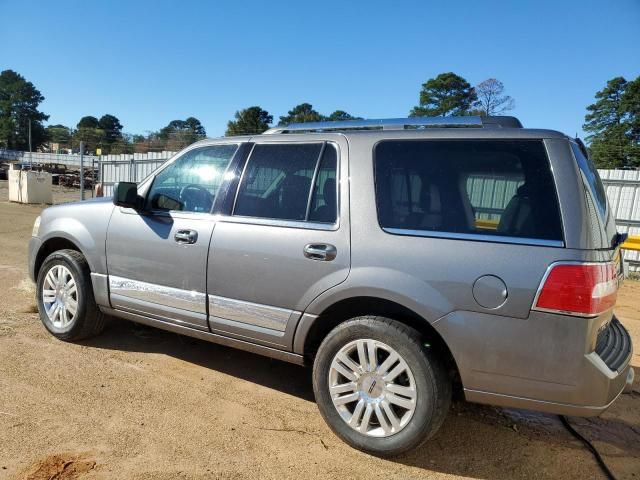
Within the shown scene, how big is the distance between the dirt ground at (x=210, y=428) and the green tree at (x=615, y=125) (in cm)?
4244

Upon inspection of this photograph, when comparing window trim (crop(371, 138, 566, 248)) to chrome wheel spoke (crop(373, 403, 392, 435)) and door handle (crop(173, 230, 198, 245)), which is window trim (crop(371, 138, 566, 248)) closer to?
chrome wheel spoke (crop(373, 403, 392, 435))

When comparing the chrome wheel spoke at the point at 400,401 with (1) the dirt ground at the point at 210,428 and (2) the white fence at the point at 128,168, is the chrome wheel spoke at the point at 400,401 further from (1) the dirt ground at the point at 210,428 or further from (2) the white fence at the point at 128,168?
(2) the white fence at the point at 128,168

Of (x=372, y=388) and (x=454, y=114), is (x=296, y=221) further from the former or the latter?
(x=454, y=114)

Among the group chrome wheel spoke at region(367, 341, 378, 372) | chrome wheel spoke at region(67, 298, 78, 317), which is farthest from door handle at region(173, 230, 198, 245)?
chrome wheel spoke at region(367, 341, 378, 372)

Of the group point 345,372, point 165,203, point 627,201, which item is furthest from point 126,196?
point 627,201

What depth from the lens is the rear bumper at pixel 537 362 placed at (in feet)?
7.77

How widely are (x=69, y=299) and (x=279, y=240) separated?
231cm

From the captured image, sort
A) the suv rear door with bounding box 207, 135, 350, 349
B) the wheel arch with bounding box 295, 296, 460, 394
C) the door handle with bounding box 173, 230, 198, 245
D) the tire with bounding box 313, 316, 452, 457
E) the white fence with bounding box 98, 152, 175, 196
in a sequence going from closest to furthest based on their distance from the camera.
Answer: the tire with bounding box 313, 316, 452, 457, the wheel arch with bounding box 295, 296, 460, 394, the suv rear door with bounding box 207, 135, 350, 349, the door handle with bounding box 173, 230, 198, 245, the white fence with bounding box 98, 152, 175, 196

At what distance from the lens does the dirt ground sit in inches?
105

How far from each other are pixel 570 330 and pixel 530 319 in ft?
0.61

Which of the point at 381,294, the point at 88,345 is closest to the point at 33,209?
the point at 88,345

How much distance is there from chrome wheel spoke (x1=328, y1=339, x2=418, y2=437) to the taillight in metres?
0.84

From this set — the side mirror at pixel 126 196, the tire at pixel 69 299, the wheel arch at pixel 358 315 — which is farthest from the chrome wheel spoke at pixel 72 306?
the wheel arch at pixel 358 315

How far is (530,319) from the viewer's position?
2406 millimetres
